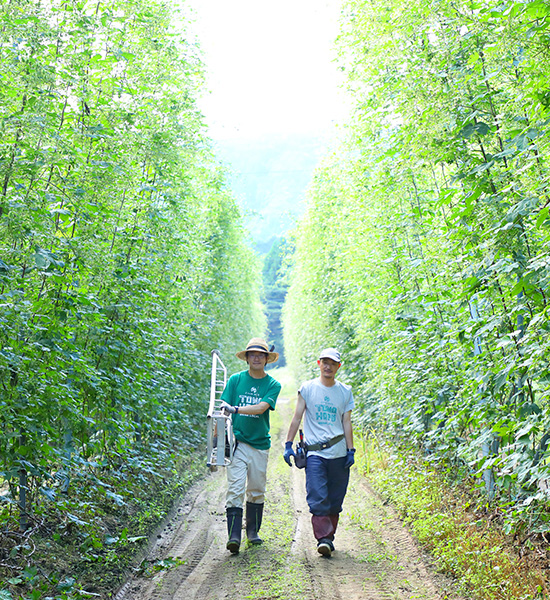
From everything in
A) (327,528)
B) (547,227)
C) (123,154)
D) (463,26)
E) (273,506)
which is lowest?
(273,506)

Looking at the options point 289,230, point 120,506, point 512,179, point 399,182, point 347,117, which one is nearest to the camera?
point 512,179

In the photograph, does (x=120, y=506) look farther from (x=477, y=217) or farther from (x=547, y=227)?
(x=547, y=227)

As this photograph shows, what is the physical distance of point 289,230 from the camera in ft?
81.8

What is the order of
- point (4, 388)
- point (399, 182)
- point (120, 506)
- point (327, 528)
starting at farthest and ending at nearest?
point (399, 182)
point (120, 506)
point (327, 528)
point (4, 388)

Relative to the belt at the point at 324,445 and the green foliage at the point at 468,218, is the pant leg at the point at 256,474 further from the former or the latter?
the green foliage at the point at 468,218

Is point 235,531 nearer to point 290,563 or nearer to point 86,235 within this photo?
point 290,563

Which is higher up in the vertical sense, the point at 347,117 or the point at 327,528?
the point at 347,117

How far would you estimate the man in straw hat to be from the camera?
581cm

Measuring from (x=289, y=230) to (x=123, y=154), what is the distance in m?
18.6

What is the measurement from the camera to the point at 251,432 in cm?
594

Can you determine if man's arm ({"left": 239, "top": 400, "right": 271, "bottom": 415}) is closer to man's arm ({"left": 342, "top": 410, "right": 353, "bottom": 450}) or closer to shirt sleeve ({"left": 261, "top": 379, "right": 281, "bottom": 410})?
shirt sleeve ({"left": 261, "top": 379, "right": 281, "bottom": 410})

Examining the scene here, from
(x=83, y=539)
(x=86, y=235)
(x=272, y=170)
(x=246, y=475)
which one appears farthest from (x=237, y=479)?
(x=272, y=170)

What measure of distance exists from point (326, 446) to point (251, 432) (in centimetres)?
81

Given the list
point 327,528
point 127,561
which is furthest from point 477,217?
point 127,561
